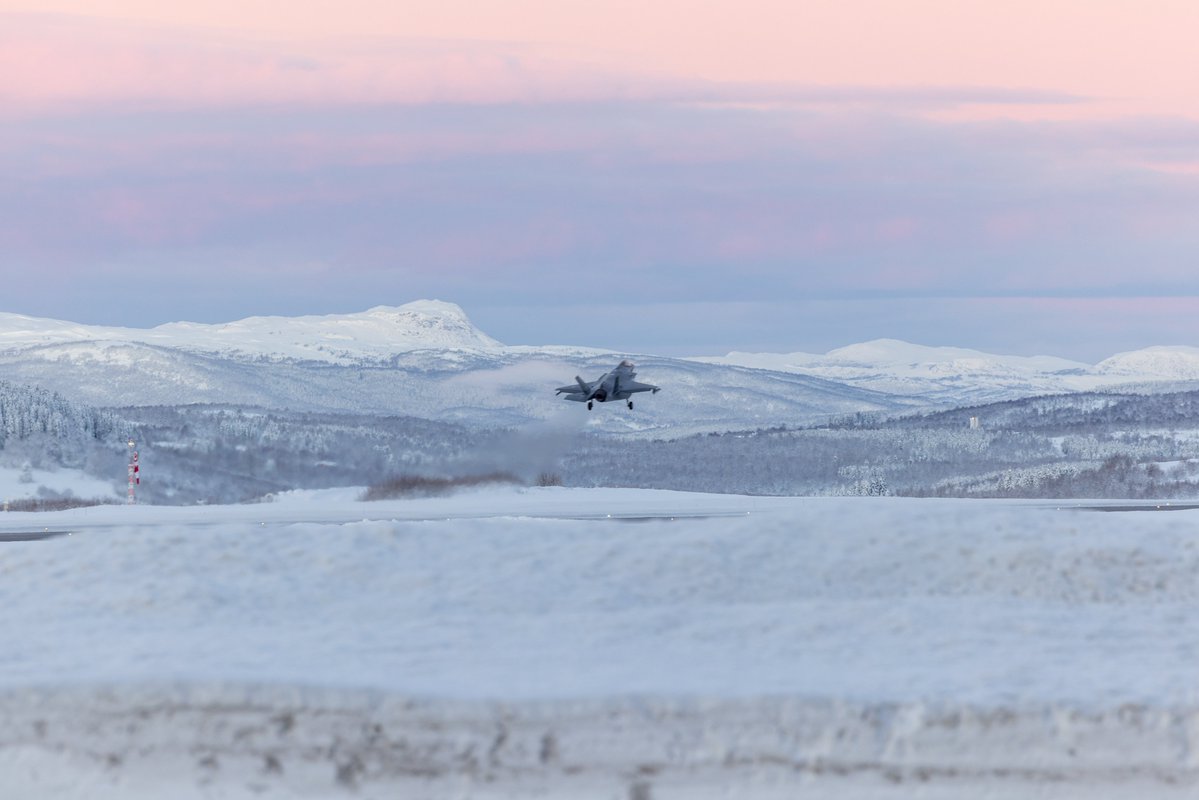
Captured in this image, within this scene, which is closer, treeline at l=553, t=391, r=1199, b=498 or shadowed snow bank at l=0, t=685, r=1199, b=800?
shadowed snow bank at l=0, t=685, r=1199, b=800

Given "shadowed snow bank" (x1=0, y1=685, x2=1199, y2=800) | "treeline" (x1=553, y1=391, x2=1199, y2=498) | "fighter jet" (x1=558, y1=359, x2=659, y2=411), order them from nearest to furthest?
"shadowed snow bank" (x1=0, y1=685, x2=1199, y2=800), "fighter jet" (x1=558, y1=359, x2=659, y2=411), "treeline" (x1=553, y1=391, x2=1199, y2=498)

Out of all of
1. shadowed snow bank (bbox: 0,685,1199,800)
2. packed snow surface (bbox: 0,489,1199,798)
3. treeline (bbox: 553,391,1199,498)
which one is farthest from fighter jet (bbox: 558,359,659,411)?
shadowed snow bank (bbox: 0,685,1199,800)

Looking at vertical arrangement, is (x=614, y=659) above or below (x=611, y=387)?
below

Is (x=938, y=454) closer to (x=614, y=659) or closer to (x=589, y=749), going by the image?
(x=614, y=659)

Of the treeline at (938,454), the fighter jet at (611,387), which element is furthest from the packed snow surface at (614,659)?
the treeline at (938,454)

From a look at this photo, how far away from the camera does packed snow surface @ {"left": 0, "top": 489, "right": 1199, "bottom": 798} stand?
9969 mm

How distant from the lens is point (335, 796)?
980 centimetres

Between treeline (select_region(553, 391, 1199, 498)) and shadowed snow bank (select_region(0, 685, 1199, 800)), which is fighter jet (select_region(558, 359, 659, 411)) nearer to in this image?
treeline (select_region(553, 391, 1199, 498))

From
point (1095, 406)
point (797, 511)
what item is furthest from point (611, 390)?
point (1095, 406)

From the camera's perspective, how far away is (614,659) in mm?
11523

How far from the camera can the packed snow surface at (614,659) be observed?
392 inches

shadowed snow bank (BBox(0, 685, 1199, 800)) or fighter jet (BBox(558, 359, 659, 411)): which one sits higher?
fighter jet (BBox(558, 359, 659, 411))

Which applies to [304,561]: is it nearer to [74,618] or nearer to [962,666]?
[74,618]

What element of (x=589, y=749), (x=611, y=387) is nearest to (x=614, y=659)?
(x=589, y=749)
